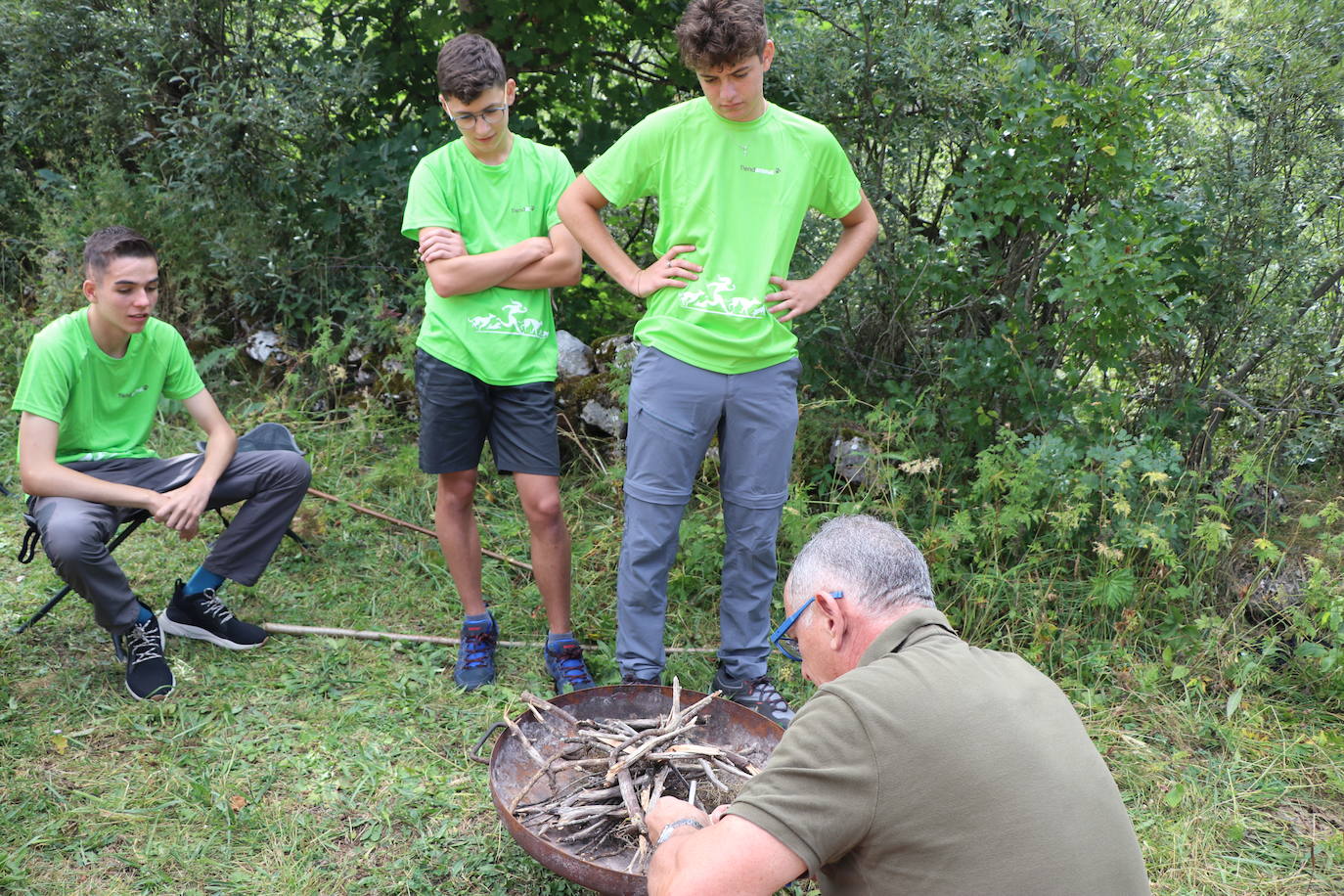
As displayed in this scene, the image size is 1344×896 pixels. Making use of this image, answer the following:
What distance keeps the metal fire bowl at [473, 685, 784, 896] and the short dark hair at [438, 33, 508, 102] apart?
2.08 m

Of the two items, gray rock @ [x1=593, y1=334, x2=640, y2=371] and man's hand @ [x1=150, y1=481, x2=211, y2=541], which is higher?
gray rock @ [x1=593, y1=334, x2=640, y2=371]

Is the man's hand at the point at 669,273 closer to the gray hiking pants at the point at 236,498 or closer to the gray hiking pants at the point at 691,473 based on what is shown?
the gray hiking pants at the point at 691,473

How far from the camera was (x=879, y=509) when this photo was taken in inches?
178

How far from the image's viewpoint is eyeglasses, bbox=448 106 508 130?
3.61 metres

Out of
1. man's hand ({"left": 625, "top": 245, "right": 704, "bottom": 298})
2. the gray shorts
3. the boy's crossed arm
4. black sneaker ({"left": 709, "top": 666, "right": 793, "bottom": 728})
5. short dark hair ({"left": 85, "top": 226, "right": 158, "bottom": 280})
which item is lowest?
black sneaker ({"left": 709, "top": 666, "right": 793, "bottom": 728})

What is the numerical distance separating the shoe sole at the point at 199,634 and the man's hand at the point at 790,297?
8.28ft

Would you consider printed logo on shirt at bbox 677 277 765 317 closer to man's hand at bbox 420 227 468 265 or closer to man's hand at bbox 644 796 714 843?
man's hand at bbox 420 227 468 265

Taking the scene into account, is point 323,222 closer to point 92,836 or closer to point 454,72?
point 454,72

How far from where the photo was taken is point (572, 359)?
573 centimetres

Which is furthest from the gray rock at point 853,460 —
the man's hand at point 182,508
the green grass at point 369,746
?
the man's hand at point 182,508

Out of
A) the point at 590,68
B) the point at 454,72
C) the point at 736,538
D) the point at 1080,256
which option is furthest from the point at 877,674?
the point at 590,68

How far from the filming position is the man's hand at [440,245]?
364 centimetres

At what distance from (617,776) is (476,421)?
153cm

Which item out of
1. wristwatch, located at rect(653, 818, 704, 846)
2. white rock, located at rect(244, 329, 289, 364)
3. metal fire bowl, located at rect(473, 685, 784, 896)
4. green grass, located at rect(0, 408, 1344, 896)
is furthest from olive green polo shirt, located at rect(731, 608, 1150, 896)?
white rock, located at rect(244, 329, 289, 364)
